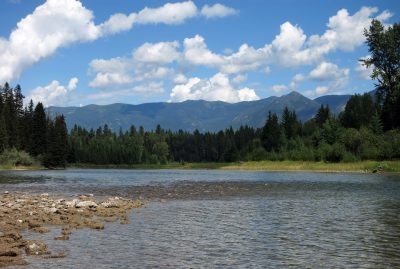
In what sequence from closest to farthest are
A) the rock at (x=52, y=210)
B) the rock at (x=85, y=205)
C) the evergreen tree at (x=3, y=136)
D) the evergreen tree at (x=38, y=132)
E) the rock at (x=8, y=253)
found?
the rock at (x=8, y=253) < the rock at (x=52, y=210) < the rock at (x=85, y=205) < the evergreen tree at (x=3, y=136) < the evergreen tree at (x=38, y=132)

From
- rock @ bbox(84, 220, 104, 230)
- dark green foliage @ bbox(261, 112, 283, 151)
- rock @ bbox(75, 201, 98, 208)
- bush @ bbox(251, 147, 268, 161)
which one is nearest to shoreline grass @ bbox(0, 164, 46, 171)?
bush @ bbox(251, 147, 268, 161)

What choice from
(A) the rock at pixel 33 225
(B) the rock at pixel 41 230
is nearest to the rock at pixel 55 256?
(B) the rock at pixel 41 230

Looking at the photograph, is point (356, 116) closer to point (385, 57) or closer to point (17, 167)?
point (385, 57)

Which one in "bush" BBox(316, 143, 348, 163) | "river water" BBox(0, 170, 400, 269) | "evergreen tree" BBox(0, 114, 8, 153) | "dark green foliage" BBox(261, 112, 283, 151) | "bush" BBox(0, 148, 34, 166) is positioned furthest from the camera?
"dark green foliage" BBox(261, 112, 283, 151)

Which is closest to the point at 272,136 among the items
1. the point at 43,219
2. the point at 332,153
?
the point at 332,153

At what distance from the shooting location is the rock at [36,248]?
2058 cm

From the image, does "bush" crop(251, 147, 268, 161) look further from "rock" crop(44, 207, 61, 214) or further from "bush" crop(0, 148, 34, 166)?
"rock" crop(44, 207, 61, 214)

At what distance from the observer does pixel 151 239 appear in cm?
2478

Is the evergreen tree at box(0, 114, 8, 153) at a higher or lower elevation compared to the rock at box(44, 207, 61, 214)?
higher

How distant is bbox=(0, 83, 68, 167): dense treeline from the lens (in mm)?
146788

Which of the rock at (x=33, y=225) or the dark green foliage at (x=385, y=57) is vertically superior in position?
the dark green foliage at (x=385, y=57)

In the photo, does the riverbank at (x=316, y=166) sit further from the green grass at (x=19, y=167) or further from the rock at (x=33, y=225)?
the rock at (x=33, y=225)

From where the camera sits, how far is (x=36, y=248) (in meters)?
21.0

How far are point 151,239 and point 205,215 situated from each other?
10133 millimetres
